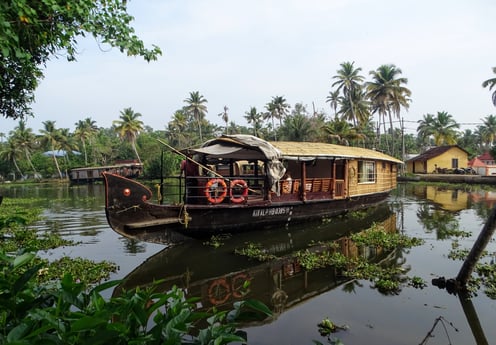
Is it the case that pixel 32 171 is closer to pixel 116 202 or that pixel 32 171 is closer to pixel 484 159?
pixel 116 202


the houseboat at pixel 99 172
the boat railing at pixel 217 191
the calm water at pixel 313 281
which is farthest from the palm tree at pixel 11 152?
the boat railing at pixel 217 191

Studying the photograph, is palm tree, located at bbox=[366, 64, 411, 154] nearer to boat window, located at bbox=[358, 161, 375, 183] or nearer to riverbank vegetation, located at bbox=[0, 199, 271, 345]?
boat window, located at bbox=[358, 161, 375, 183]

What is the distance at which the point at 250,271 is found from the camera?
23.6 ft

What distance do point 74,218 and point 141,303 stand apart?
14674 mm

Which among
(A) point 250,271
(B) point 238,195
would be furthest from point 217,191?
(A) point 250,271

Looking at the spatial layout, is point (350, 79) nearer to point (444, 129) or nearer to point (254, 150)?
point (444, 129)

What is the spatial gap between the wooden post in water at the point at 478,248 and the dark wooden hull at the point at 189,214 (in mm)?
5217

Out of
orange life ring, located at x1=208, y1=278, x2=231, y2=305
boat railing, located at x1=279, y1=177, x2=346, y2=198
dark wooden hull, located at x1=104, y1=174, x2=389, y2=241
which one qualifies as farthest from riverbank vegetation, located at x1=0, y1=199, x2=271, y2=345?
boat railing, located at x1=279, y1=177, x2=346, y2=198

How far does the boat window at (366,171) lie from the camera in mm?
13792

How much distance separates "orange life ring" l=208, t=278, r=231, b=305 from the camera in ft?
19.2

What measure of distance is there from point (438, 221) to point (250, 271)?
28.2 feet

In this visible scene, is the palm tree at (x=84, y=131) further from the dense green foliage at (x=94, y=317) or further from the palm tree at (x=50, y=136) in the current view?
the dense green foliage at (x=94, y=317)

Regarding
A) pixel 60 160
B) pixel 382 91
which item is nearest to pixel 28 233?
pixel 382 91

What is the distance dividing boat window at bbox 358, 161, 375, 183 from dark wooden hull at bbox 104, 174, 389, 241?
8.45ft
